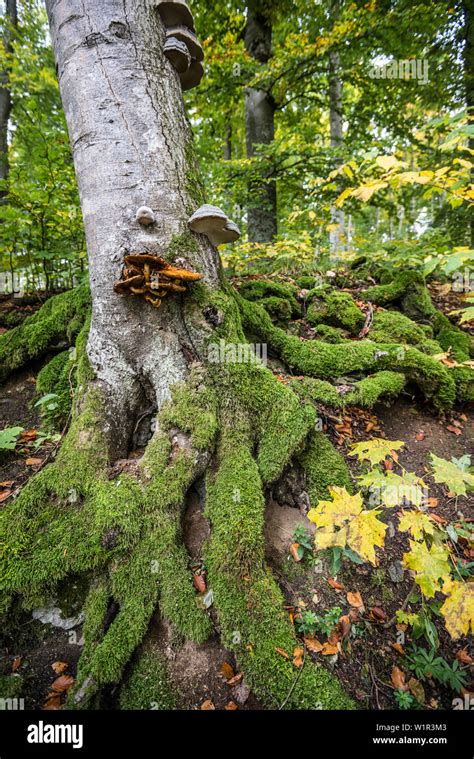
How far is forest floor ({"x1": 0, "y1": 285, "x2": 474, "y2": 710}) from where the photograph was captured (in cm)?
189

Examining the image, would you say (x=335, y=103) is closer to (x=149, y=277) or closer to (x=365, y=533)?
(x=149, y=277)

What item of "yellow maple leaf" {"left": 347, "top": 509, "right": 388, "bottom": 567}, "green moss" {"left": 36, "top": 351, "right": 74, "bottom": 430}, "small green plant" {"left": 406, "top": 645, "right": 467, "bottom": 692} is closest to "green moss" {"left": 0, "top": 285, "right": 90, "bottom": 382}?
"green moss" {"left": 36, "top": 351, "right": 74, "bottom": 430}

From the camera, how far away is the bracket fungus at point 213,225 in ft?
8.60

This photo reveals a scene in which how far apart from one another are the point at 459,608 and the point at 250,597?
1.12 meters

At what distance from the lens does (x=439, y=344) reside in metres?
4.25

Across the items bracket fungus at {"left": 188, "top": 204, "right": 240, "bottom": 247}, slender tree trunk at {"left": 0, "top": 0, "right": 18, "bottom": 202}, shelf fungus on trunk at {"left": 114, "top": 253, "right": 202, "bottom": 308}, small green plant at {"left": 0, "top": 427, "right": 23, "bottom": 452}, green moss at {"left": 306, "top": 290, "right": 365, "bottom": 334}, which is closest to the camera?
shelf fungus on trunk at {"left": 114, "top": 253, "right": 202, "bottom": 308}

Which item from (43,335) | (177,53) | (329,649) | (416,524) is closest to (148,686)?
(329,649)

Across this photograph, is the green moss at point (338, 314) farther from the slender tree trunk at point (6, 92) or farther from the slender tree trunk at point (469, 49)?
the slender tree trunk at point (6, 92)

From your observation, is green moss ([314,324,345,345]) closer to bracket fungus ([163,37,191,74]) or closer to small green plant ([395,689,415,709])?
bracket fungus ([163,37,191,74])

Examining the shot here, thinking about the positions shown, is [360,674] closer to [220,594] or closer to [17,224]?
[220,594]

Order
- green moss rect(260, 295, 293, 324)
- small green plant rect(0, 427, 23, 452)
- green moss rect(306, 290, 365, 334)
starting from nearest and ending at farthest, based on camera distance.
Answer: small green plant rect(0, 427, 23, 452)
green moss rect(260, 295, 293, 324)
green moss rect(306, 290, 365, 334)

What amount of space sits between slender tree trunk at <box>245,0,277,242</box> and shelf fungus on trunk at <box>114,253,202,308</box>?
597 cm

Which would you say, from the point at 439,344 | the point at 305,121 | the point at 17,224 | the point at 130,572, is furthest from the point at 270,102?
the point at 130,572
